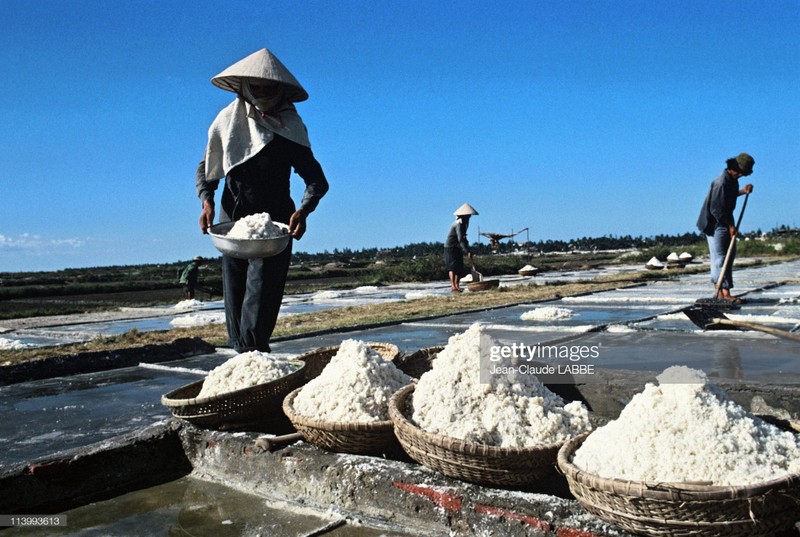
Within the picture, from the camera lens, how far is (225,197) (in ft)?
13.0

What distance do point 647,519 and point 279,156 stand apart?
292 centimetres

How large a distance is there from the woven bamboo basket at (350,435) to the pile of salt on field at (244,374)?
0.42 m

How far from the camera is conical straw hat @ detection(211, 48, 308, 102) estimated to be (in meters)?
3.63

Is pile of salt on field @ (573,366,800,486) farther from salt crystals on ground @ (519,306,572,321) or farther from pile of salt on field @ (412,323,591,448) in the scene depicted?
salt crystals on ground @ (519,306,572,321)

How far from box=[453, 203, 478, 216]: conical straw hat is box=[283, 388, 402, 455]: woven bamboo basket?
33.1 feet

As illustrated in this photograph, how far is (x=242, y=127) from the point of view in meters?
3.81

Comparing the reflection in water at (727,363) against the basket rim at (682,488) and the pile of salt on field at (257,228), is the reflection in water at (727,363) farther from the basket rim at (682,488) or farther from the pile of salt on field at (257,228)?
the pile of salt on field at (257,228)

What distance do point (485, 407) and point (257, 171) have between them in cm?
225

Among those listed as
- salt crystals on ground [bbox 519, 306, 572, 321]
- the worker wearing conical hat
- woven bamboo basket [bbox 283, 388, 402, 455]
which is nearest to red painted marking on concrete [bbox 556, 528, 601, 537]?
woven bamboo basket [bbox 283, 388, 402, 455]

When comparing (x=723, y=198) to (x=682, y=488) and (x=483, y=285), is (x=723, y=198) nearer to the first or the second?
(x=483, y=285)

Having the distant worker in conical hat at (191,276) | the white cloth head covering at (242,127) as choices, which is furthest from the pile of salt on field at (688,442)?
the distant worker in conical hat at (191,276)

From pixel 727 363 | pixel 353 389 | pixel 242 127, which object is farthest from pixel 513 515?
pixel 242 127

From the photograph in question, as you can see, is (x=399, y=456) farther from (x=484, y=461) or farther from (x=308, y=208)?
(x=308, y=208)

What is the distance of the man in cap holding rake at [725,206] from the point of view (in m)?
6.86
